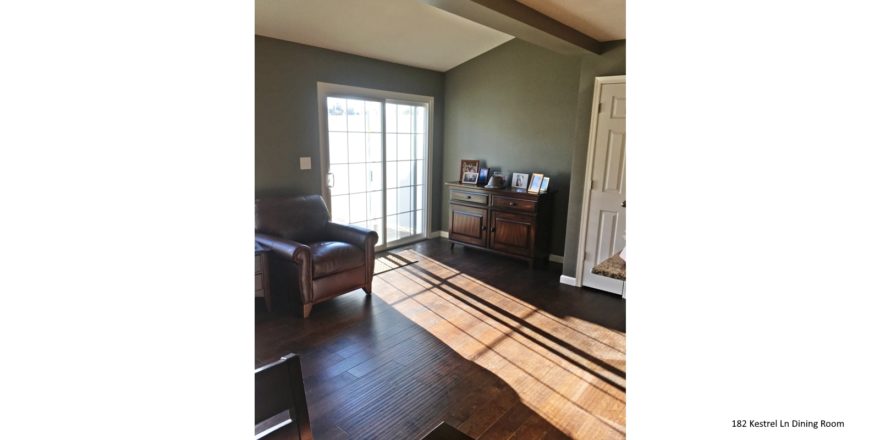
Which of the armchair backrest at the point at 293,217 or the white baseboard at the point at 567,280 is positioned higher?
the armchair backrest at the point at 293,217

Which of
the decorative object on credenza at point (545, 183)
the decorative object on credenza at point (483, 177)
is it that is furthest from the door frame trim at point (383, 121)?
the decorative object on credenza at point (545, 183)

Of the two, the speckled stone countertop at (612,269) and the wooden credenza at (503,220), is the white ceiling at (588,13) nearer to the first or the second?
the wooden credenza at (503,220)

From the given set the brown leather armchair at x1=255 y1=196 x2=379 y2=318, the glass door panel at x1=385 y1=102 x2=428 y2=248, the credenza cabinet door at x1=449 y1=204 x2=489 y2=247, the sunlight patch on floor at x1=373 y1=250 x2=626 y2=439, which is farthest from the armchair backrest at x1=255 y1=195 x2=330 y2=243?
the credenza cabinet door at x1=449 y1=204 x2=489 y2=247

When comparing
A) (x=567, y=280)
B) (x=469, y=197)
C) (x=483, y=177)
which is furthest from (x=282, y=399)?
(x=483, y=177)

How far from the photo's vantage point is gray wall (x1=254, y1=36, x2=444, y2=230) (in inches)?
134

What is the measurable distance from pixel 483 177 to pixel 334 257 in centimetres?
209

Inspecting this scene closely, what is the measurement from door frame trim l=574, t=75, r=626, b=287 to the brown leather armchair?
169cm

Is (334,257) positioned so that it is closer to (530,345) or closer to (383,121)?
(530,345)

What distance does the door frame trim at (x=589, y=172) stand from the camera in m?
3.31

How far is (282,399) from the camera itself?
907 mm

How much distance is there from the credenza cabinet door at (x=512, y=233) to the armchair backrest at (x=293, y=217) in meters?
1.62
